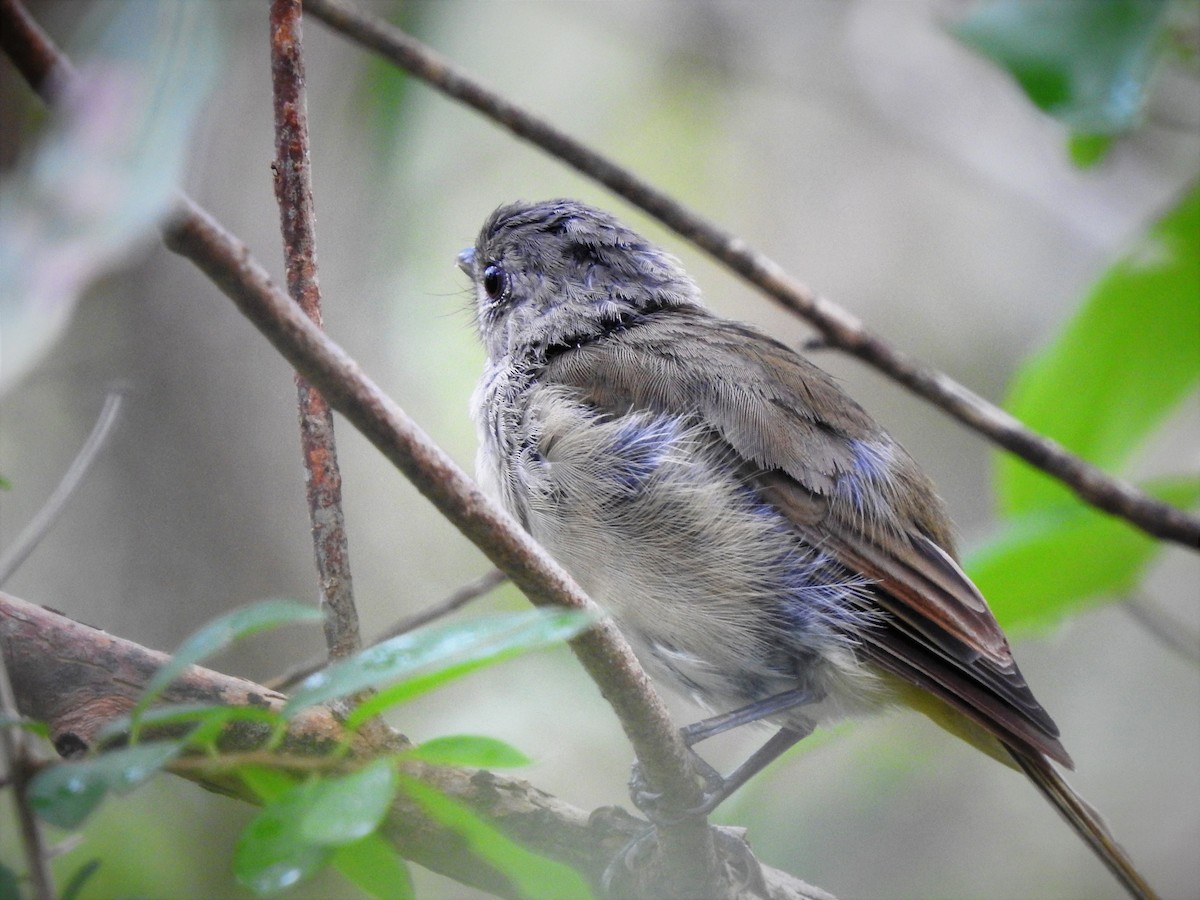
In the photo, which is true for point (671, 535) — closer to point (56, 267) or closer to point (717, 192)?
point (56, 267)

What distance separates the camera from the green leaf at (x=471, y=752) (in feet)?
4.15

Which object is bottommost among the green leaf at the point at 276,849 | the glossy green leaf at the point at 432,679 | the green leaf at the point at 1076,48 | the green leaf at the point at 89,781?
the green leaf at the point at 276,849

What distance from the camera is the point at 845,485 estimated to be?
9.77 ft

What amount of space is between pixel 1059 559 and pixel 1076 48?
1.21m

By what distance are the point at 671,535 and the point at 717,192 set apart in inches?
193

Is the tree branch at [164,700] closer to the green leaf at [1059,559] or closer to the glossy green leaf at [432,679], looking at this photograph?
the glossy green leaf at [432,679]

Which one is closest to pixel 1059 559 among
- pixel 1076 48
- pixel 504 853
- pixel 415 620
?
pixel 1076 48

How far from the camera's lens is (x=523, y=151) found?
6.70 meters

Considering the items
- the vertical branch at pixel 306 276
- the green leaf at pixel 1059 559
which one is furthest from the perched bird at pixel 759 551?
the vertical branch at pixel 306 276

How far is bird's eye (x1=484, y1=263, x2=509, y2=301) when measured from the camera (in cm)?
383

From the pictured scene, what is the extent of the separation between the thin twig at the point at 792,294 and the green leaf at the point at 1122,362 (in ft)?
0.61

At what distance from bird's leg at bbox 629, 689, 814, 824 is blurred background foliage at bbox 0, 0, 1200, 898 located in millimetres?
133

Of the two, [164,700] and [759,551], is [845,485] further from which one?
[164,700]

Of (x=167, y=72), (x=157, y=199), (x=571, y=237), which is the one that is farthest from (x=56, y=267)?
(x=571, y=237)
